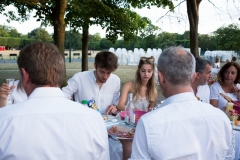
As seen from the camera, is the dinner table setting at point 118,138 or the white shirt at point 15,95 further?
the white shirt at point 15,95

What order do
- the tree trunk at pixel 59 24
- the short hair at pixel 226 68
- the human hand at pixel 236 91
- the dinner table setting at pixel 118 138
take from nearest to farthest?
1. the dinner table setting at pixel 118 138
2. the human hand at pixel 236 91
3. the short hair at pixel 226 68
4. the tree trunk at pixel 59 24

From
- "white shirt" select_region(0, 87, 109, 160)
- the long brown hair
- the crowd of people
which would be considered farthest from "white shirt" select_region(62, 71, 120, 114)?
"white shirt" select_region(0, 87, 109, 160)

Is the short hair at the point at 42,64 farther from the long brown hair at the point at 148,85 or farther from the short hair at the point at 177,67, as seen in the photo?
the long brown hair at the point at 148,85

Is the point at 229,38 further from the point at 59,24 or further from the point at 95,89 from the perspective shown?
the point at 95,89

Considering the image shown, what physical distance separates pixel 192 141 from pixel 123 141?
97cm

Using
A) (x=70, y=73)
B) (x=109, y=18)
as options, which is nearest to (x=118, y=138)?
(x=109, y=18)

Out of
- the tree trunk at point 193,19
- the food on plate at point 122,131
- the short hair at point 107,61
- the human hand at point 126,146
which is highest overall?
the tree trunk at point 193,19

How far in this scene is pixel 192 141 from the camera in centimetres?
150

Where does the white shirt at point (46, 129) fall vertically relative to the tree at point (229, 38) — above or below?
below

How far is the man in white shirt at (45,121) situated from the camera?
4.56 ft

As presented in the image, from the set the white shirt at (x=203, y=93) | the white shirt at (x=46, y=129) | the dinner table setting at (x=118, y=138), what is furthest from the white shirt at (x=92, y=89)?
the white shirt at (x=46, y=129)

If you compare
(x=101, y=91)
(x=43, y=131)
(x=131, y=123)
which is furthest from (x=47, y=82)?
(x=101, y=91)

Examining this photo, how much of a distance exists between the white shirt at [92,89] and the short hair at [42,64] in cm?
241

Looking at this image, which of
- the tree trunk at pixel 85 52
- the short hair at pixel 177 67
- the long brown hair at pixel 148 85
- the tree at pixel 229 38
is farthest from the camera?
the tree at pixel 229 38
